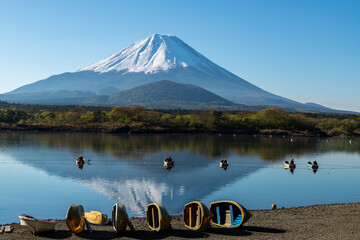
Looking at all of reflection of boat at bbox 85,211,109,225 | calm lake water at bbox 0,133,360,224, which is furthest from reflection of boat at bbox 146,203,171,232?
calm lake water at bbox 0,133,360,224

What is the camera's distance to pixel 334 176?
36812 mm

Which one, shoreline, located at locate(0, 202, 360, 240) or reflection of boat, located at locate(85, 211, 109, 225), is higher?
reflection of boat, located at locate(85, 211, 109, 225)

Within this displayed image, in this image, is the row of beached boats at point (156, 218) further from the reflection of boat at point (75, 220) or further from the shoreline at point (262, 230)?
the shoreline at point (262, 230)

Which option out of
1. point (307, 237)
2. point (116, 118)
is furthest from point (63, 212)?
point (116, 118)

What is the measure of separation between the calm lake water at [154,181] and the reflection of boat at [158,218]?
3.90m

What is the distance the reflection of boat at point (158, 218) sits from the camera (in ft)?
54.7

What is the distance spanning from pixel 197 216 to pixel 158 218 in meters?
1.50

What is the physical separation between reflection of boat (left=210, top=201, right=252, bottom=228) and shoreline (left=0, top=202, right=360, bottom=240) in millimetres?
295

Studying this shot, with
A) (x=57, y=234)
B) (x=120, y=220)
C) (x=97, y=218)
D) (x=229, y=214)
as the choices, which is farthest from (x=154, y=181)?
(x=57, y=234)

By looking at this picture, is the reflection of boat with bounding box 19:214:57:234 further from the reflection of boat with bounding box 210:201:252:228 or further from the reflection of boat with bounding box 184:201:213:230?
the reflection of boat with bounding box 210:201:252:228

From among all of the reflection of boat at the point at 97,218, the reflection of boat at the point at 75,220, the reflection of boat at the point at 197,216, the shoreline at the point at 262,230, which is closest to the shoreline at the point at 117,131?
the reflection of boat at the point at 97,218

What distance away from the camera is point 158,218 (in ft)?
55.8

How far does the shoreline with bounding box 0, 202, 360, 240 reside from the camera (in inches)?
638

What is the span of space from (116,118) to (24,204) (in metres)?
81.3
